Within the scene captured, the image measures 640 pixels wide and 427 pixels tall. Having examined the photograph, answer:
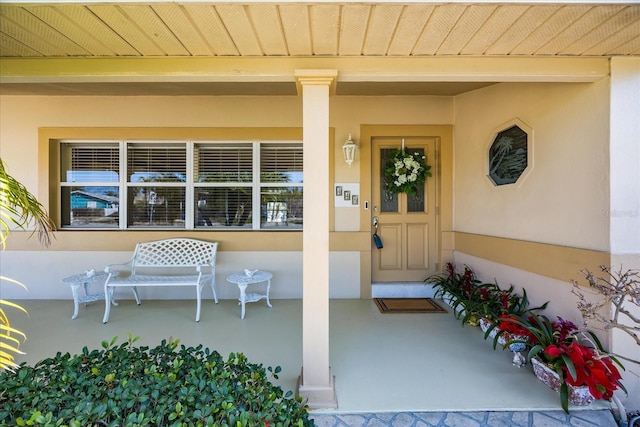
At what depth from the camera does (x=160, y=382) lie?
4.70 ft

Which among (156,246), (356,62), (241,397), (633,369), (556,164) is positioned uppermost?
(356,62)

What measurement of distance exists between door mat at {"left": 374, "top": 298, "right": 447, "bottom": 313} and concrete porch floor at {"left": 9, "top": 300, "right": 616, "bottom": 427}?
0.14 meters

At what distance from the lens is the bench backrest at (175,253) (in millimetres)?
3945

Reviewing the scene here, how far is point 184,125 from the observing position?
418 centimetres

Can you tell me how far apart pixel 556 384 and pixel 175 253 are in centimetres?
402

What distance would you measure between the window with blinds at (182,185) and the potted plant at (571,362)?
2948 millimetres

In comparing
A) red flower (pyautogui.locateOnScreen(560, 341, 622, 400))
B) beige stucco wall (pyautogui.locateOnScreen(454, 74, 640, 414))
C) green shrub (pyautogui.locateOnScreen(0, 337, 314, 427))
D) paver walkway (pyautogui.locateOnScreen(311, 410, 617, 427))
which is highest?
beige stucco wall (pyautogui.locateOnScreen(454, 74, 640, 414))

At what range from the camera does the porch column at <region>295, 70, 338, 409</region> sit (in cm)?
210

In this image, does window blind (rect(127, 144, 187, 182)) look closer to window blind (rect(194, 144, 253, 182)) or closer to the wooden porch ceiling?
window blind (rect(194, 144, 253, 182))

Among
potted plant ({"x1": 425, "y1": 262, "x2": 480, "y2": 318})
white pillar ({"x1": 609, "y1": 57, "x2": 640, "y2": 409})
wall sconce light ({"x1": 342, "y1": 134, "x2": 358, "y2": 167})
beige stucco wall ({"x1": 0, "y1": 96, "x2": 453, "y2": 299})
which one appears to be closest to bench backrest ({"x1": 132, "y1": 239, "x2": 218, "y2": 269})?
beige stucco wall ({"x1": 0, "y1": 96, "x2": 453, "y2": 299})

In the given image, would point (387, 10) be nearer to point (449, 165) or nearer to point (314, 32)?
point (314, 32)

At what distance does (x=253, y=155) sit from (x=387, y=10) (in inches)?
116

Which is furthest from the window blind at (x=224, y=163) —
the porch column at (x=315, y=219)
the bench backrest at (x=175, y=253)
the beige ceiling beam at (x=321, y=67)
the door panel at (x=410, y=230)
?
the porch column at (x=315, y=219)

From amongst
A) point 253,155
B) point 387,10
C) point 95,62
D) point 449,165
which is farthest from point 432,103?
point 95,62
